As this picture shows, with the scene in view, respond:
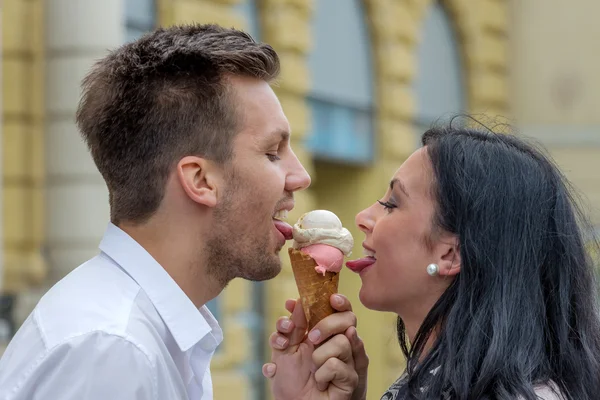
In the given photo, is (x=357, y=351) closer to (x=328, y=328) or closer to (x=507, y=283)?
(x=328, y=328)

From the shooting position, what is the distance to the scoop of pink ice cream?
3.36 m

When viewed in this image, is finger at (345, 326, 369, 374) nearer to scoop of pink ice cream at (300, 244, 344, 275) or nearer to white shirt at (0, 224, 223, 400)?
scoop of pink ice cream at (300, 244, 344, 275)

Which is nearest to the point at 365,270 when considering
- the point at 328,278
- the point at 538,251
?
the point at 328,278

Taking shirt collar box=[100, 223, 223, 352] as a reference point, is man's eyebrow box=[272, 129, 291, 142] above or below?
above

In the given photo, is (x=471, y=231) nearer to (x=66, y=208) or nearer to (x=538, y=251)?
(x=538, y=251)

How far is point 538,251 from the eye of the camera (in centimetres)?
302

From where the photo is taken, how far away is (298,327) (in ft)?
11.0

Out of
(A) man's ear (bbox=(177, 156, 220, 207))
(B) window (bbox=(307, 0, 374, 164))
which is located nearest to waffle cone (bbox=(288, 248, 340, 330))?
(A) man's ear (bbox=(177, 156, 220, 207))

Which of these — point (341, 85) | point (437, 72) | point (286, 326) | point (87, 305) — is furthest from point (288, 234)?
point (437, 72)

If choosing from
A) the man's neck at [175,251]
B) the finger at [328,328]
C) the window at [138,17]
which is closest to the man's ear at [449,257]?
the finger at [328,328]

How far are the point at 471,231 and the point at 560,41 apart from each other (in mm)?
13006

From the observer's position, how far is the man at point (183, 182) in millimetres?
2727

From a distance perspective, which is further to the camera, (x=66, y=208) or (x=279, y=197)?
(x=66, y=208)

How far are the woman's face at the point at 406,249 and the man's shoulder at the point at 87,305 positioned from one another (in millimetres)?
757
